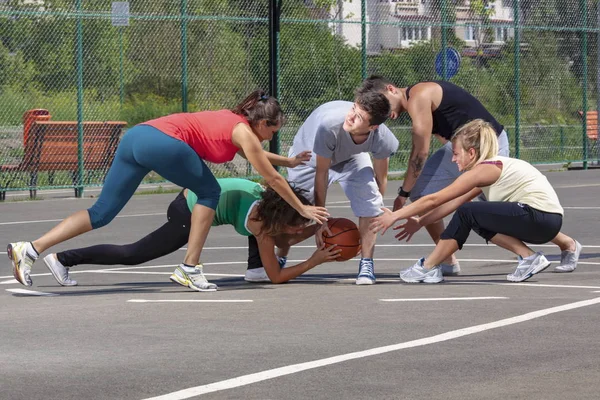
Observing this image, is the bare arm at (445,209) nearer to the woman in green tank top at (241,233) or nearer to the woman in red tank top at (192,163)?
the woman in green tank top at (241,233)

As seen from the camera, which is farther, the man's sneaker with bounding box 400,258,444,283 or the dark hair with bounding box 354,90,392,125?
the man's sneaker with bounding box 400,258,444,283

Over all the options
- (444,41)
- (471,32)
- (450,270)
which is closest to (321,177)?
(450,270)

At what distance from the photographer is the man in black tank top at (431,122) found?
1024 centimetres

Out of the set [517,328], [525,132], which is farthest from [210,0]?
[517,328]

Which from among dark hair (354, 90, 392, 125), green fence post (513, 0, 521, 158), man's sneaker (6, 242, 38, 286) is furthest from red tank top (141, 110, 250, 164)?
green fence post (513, 0, 521, 158)

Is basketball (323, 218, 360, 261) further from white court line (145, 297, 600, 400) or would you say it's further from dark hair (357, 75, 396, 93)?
white court line (145, 297, 600, 400)

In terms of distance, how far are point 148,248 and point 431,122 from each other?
2377 millimetres

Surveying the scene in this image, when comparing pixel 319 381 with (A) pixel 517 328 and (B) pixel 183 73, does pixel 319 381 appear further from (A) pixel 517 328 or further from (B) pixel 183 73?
(B) pixel 183 73

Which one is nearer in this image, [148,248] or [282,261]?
[148,248]

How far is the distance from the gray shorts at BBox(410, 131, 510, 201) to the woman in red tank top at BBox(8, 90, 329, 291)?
4.58 ft

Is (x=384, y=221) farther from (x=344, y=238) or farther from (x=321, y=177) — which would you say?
(x=344, y=238)

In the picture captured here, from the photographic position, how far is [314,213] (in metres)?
9.61

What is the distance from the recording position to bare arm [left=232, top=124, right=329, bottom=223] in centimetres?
952

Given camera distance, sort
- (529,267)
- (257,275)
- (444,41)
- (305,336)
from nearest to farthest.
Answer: (305,336), (529,267), (257,275), (444,41)
